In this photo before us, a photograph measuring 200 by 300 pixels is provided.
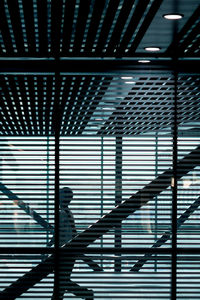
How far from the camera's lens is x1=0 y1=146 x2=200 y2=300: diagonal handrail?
255 inches

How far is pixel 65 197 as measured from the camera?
6.50 meters

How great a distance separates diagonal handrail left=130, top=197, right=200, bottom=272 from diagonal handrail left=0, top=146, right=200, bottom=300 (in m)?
0.35

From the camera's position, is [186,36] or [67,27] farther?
[186,36]

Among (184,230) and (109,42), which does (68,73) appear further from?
(184,230)

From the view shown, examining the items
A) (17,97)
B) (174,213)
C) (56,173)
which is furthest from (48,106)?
(174,213)

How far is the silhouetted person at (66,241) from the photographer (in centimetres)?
649

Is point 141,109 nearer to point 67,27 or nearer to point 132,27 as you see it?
point 132,27

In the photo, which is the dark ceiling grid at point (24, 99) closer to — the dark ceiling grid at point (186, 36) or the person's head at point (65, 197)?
the person's head at point (65, 197)

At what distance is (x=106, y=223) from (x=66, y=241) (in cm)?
48

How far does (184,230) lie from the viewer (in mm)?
6559

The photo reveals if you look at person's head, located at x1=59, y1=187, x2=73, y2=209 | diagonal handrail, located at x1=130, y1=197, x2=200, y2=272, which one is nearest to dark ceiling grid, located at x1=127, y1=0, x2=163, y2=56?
person's head, located at x1=59, y1=187, x2=73, y2=209

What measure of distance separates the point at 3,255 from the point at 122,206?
1394 mm

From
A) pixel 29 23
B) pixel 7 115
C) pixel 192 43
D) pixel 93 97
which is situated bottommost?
pixel 7 115

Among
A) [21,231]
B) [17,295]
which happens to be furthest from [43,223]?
[17,295]
